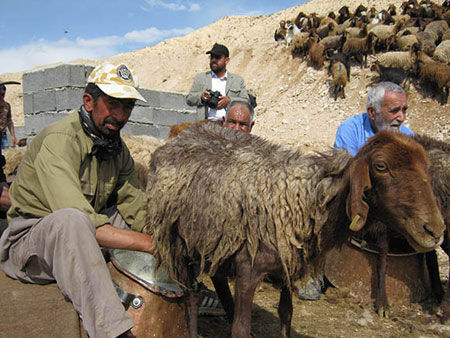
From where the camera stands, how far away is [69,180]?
2.56 meters

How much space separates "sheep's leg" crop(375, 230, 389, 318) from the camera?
4.24 meters

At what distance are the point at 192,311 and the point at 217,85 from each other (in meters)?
3.74

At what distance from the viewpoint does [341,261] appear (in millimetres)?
4648

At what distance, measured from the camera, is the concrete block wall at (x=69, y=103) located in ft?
24.7

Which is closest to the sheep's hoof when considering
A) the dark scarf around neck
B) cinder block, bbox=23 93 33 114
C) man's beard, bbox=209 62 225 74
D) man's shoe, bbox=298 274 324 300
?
man's shoe, bbox=298 274 324 300

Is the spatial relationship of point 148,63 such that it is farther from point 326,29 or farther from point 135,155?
point 135,155

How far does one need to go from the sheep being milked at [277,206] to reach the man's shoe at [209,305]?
1183 mm

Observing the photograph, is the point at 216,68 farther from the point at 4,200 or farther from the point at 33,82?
the point at 33,82

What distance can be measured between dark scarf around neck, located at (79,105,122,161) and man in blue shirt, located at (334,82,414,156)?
2511mm

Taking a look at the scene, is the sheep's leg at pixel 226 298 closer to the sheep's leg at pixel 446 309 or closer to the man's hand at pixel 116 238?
the man's hand at pixel 116 238

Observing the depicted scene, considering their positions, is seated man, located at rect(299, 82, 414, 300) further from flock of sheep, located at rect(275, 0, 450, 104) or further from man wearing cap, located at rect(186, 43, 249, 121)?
flock of sheep, located at rect(275, 0, 450, 104)

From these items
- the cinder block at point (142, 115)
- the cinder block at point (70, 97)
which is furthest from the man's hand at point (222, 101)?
the cinder block at point (142, 115)

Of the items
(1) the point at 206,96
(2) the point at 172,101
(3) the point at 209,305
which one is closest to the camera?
Result: (3) the point at 209,305

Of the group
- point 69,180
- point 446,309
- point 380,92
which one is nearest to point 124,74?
point 69,180
